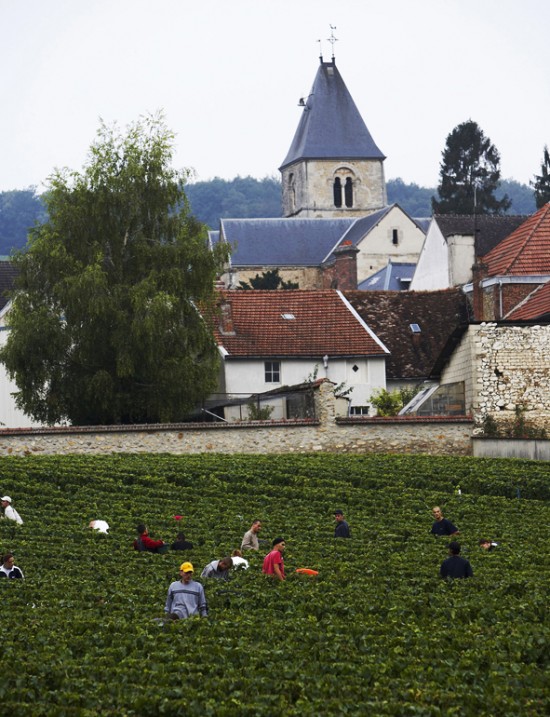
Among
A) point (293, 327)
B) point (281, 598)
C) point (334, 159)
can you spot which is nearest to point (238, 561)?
point (281, 598)

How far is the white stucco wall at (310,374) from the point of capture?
51938 millimetres

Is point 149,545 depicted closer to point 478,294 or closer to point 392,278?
point 478,294

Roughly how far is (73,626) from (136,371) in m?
27.8

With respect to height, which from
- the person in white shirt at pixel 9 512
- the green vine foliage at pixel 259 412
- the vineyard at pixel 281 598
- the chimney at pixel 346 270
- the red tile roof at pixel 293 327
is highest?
the chimney at pixel 346 270

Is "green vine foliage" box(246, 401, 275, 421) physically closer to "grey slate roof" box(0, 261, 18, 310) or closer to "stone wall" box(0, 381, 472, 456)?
"stone wall" box(0, 381, 472, 456)

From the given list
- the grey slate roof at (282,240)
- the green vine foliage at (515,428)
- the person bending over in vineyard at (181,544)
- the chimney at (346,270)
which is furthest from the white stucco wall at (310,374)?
the grey slate roof at (282,240)

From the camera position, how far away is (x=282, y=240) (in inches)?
4085

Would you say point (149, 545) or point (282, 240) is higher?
point (282, 240)

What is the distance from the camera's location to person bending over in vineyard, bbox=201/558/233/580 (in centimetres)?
2159

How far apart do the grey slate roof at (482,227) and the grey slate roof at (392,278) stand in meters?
12.9

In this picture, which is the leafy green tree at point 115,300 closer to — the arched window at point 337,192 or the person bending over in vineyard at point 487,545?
the person bending over in vineyard at point 487,545

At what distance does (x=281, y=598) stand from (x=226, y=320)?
32.7m

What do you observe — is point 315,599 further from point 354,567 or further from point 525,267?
point 525,267

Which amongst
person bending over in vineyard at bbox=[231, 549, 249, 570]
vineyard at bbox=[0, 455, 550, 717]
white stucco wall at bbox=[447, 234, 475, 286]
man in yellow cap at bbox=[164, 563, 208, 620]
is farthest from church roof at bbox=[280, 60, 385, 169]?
man in yellow cap at bbox=[164, 563, 208, 620]
